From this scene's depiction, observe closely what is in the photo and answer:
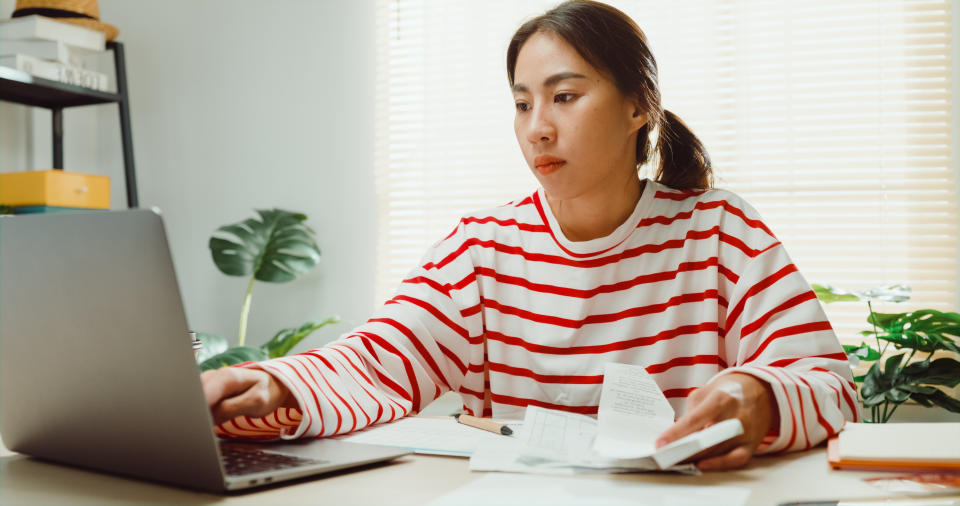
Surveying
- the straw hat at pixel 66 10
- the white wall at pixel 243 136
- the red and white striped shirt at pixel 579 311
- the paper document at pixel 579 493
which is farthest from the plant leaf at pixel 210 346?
the paper document at pixel 579 493

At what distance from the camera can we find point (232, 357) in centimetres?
220

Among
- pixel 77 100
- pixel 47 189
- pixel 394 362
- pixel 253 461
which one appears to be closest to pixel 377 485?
pixel 253 461

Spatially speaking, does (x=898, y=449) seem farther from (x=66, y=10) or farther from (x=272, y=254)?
(x=66, y=10)

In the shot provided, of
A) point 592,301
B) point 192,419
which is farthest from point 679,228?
point 192,419

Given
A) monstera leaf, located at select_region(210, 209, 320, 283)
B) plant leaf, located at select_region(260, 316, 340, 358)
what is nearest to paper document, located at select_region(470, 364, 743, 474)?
plant leaf, located at select_region(260, 316, 340, 358)

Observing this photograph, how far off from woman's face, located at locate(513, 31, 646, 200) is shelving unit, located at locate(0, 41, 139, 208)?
1870 millimetres

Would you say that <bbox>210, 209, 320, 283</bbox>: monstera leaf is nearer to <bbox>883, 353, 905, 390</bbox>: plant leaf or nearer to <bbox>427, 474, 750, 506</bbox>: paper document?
<bbox>883, 353, 905, 390</bbox>: plant leaf

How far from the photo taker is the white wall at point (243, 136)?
261 cm

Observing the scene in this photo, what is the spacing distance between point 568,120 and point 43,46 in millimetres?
1982

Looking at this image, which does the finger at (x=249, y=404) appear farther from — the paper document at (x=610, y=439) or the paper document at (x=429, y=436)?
the paper document at (x=610, y=439)

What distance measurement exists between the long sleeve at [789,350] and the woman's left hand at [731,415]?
2cm

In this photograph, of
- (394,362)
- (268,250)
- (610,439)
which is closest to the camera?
(610,439)

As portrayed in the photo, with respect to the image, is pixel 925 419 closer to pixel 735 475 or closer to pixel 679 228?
pixel 679 228

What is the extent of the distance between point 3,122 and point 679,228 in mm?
2482
